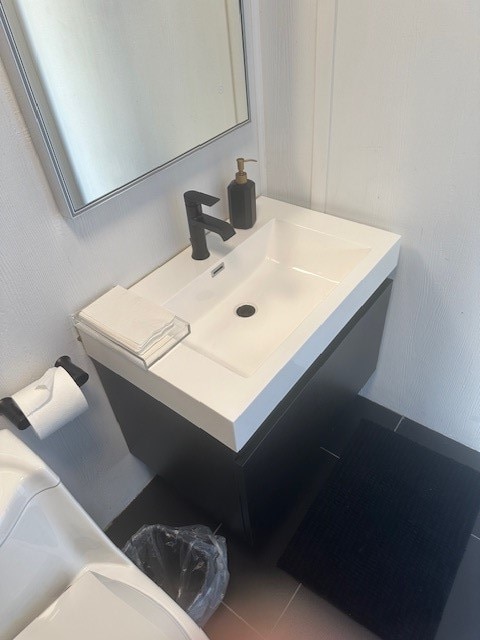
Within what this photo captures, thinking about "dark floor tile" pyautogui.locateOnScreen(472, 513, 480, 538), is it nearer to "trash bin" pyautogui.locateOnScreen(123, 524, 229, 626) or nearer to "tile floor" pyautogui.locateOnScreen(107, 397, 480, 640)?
"tile floor" pyautogui.locateOnScreen(107, 397, 480, 640)

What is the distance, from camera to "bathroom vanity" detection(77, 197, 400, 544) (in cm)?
90

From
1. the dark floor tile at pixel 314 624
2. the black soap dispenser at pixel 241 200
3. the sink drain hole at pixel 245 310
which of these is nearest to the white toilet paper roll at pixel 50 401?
the sink drain hole at pixel 245 310

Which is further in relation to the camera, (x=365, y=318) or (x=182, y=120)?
(x=365, y=318)

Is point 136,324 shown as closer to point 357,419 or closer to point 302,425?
point 302,425

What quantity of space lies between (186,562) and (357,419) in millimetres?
778

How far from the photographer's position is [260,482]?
1.04 m

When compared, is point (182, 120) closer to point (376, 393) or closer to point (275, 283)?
point (275, 283)

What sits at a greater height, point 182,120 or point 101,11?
point 101,11

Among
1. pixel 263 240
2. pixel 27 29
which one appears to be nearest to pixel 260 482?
pixel 263 240

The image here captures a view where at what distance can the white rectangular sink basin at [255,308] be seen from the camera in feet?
2.85

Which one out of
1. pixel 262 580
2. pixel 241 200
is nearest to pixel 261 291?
pixel 241 200

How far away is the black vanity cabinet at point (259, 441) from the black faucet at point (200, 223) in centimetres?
37

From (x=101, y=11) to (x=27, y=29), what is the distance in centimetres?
15

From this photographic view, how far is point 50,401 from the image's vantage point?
0.92m
